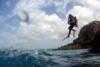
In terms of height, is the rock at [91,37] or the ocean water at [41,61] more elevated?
the rock at [91,37]

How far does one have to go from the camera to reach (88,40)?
46812 mm

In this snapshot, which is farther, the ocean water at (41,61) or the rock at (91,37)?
the rock at (91,37)

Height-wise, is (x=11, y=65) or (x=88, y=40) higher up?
(x=88, y=40)

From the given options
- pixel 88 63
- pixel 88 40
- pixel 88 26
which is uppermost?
pixel 88 26

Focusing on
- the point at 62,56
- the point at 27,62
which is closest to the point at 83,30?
the point at 62,56

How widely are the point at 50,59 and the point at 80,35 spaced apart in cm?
1319

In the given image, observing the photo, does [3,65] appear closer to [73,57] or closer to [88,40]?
[73,57]

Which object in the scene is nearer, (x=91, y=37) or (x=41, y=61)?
Answer: (x=41, y=61)

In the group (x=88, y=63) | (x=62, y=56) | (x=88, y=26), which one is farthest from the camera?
(x=88, y=26)

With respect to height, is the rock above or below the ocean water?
above

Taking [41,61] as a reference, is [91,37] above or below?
above

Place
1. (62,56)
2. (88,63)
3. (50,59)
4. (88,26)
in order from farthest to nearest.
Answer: (88,26), (62,56), (50,59), (88,63)

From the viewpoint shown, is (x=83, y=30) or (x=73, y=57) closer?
(x=73, y=57)

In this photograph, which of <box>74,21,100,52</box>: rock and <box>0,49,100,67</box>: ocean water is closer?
<box>0,49,100,67</box>: ocean water
